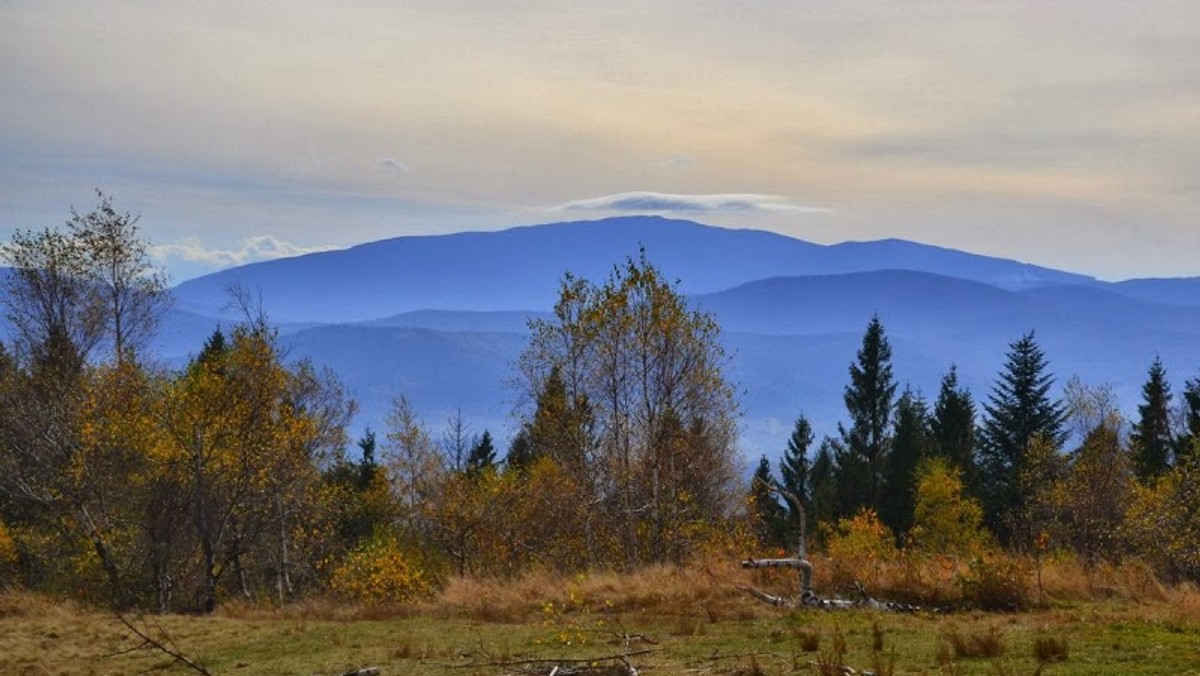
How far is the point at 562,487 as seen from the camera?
37.8 meters

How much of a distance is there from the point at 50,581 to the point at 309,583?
13558 mm

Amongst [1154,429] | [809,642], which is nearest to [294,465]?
[809,642]

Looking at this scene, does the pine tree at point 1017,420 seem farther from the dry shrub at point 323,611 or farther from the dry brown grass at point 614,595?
the dry shrub at point 323,611

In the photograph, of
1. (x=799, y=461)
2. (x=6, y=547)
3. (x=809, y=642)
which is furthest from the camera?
(x=799, y=461)

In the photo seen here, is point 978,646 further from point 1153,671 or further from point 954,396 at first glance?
point 954,396

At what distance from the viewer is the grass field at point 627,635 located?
1294cm

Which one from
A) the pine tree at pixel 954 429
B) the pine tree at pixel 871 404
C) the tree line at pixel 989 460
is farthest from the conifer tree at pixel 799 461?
the pine tree at pixel 954 429

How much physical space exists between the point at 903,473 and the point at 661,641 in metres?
56.1

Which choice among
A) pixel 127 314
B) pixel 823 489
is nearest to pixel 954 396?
pixel 823 489

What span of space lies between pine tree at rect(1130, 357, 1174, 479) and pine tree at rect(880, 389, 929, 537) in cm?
1291

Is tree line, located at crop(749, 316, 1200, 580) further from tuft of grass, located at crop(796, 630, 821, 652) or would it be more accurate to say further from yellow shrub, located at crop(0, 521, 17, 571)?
tuft of grass, located at crop(796, 630, 821, 652)

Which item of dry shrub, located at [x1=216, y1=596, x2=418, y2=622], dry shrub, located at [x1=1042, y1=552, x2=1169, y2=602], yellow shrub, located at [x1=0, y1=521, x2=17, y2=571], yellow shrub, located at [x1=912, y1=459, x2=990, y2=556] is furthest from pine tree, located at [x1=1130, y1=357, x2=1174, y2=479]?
yellow shrub, located at [x1=0, y1=521, x2=17, y2=571]

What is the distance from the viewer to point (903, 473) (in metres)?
68.5

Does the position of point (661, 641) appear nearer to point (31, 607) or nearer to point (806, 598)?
point (806, 598)
